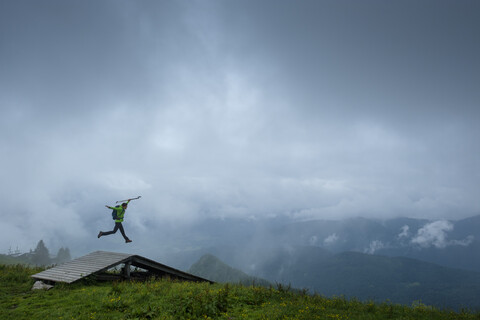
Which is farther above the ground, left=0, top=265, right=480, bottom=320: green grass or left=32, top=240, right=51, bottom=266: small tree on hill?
left=0, top=265, right=480, bottom=320: green grass

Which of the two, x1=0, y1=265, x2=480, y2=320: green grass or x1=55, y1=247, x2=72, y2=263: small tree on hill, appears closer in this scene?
x1=0, y1=265, x2=480, y2=320: green grass

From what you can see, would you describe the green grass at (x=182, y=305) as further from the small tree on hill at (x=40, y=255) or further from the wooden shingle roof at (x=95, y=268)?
the small tree on hill at (x=40, y=255)

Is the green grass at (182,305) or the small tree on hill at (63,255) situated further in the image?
the small tree on hill at (63,255)

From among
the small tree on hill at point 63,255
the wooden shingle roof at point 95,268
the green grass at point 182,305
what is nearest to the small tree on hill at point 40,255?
the small tree on hill at point 63,255

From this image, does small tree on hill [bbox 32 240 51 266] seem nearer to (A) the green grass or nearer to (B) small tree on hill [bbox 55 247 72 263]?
(B) small tree on hill [bbox 55 247 72 263]

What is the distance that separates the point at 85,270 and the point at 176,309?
8.12 meters

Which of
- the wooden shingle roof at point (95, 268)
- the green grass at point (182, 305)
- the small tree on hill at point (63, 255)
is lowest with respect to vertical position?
the small tree on hill at point (63, 255)

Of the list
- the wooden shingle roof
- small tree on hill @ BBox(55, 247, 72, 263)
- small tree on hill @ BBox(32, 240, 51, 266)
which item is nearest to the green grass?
the wooden shingle roof

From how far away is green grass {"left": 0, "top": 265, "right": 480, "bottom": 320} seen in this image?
9.76 meters

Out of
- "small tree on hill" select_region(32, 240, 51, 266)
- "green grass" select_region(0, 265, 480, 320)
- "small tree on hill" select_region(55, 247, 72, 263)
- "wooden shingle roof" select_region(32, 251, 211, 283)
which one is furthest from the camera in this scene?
"small tree on hill" select_region(55, 247, 72, 263)

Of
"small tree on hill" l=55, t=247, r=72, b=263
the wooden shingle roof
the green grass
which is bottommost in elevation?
"small tree on hill" l=55, t=247, r=72, b=263

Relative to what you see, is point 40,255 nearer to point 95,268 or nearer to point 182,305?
point 95,268

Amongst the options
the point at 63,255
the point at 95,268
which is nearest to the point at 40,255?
the point at 63,255

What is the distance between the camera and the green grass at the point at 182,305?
9.76 m
